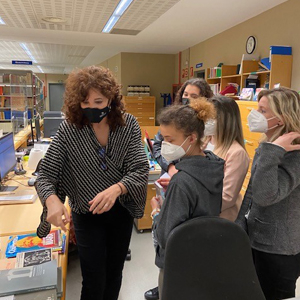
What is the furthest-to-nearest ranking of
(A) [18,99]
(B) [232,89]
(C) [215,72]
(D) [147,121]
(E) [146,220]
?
(D) [147,121], (A) [18,99], (C) [215,72], (B) [232,89], (E) [146,220]

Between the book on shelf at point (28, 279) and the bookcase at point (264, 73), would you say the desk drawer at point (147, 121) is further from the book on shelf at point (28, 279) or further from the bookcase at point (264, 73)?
the book on shelf at point (28, 279)

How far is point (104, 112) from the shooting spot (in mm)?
1381

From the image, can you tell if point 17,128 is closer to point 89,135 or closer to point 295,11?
point 89,135

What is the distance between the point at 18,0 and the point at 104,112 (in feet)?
11.7

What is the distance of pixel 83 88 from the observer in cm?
133

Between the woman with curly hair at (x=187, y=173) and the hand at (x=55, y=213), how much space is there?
39cm

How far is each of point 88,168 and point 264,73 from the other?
3.60 meters

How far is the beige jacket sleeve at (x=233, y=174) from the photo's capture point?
1.46 m

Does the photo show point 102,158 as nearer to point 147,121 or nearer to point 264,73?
point 264,73

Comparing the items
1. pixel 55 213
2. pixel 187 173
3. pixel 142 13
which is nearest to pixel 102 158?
pixel 55 213

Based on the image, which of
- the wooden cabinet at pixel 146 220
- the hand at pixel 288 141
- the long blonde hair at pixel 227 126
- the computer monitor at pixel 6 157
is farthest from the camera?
the wooden cabinet at pixel 146 220

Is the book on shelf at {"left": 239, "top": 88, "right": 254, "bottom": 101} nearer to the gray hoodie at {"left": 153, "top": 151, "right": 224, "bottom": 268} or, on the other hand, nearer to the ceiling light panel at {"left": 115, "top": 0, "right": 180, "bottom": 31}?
the ceiling light panel at {"left": 115, "top": 0, "right": 180, "bottom": 31}

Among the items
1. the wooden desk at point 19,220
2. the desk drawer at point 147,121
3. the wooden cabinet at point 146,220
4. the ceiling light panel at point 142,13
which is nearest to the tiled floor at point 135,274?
the wooden cabinet at point 146,220

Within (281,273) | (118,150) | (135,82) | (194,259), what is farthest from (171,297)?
(135,82)
